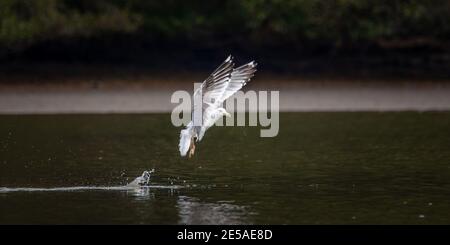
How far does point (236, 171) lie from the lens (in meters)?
18.2

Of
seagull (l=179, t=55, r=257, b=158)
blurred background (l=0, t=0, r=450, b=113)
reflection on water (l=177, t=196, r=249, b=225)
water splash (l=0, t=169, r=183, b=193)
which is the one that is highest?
blurred background (l=0, t=0, r=450, b=113)

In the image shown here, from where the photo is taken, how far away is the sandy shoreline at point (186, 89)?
1148 inches

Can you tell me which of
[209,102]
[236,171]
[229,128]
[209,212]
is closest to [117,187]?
[209,102]

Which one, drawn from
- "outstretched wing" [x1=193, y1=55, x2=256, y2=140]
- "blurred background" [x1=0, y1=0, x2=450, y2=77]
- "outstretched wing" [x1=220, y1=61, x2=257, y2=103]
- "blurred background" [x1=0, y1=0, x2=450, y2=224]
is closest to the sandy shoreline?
"blurred background" [x1=0, y1=0, x2=450, y2=224]

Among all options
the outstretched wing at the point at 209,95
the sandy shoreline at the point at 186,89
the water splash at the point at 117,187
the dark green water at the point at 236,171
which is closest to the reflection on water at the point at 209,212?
the dark green water at the point at 236,171

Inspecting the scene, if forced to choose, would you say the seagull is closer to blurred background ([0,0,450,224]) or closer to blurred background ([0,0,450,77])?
blurred background ([0,0,450,224])

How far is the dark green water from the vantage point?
47.4ft

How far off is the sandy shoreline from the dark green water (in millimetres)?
2238

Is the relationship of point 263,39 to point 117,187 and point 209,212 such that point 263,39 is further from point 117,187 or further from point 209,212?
point 209,212

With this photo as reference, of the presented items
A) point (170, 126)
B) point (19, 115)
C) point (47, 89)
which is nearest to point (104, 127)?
point (170, 126)

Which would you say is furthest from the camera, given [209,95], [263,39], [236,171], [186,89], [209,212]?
[263,39]

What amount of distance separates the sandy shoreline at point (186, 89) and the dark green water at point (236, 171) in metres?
2.24

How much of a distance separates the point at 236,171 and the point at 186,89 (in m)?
14.5

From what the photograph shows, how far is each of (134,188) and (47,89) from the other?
1638 cm
